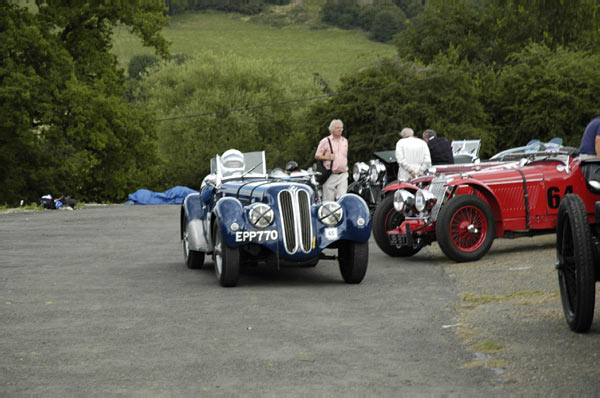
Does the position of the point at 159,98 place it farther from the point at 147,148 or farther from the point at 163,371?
the point at 163,371

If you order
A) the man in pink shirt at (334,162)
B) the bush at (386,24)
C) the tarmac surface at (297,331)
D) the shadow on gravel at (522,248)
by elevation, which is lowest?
the shadow on gravel at (522,248)

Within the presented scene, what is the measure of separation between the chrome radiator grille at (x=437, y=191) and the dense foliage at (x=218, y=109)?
58.1 meters

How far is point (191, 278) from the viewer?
37.6 feet

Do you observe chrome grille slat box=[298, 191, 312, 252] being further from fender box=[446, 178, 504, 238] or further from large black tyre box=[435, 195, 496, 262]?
fender box=[446, 178, 504, 238]

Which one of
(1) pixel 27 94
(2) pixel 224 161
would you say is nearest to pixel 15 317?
(2) pixel 224 161

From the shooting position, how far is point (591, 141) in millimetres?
12805

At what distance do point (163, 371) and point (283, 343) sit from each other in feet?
3.89

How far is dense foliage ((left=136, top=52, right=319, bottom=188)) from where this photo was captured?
242ft

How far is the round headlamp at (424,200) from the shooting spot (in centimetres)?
1233

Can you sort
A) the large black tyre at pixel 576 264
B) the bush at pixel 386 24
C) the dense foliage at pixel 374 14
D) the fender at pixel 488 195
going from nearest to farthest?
the large black tyre at pixel 576 264 → the fender at pixel 488 195 → the bush at pixel 386 24 → the dense foliage at pixel 374 14

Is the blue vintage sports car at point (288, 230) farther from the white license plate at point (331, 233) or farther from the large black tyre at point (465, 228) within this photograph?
the large black tyre at point (465, 228)

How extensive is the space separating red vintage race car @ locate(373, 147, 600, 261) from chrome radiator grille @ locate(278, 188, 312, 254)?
2.17 meters

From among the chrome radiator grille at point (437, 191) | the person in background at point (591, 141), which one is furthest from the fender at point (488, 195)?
the person in background at point (591, 141)

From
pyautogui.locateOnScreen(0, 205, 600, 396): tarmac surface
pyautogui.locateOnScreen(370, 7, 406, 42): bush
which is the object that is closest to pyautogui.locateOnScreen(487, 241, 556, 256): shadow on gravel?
pyautogui.locateOnScreen(0, 205, 600, 396): tarmac surface
